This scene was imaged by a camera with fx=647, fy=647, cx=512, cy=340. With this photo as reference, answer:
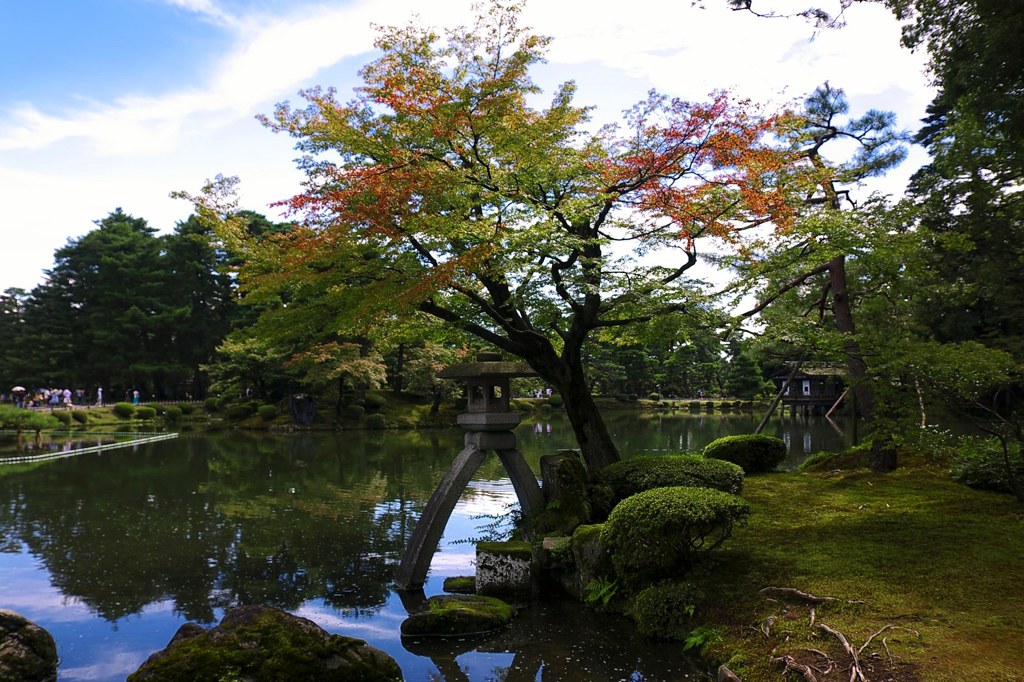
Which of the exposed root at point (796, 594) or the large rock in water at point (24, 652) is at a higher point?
the exposed root at point (796, 594)

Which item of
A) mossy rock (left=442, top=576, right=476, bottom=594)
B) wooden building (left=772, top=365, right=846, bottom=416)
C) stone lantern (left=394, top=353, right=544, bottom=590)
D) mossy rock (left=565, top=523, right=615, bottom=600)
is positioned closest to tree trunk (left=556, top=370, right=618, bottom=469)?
stone lantern (left=394, top=353, right=544, bottom=590)

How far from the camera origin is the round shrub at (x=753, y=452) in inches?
450

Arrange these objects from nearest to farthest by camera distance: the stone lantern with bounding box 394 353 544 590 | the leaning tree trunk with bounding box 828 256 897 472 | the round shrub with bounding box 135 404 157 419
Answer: the stone lantern with bounding box 394 353 544 590
the leaning tree trunk with bounding box 828 256 897 472
the round shrub with bounding box 135 404 157 419

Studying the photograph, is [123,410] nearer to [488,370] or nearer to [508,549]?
[488,370]

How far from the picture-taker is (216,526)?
10781 millimetres

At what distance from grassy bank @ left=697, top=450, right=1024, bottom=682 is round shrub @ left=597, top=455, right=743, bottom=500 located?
1.88ft

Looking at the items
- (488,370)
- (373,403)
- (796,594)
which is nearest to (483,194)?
(488,370)

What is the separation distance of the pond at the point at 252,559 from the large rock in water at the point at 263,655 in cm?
65

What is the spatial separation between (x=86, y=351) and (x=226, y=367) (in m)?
13.8

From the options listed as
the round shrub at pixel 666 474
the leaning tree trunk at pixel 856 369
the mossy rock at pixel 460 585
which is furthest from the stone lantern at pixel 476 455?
the leaning tree trunk at pixel 856 369

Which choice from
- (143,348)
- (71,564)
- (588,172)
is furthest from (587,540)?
(143,348)

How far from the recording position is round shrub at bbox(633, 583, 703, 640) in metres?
5.66

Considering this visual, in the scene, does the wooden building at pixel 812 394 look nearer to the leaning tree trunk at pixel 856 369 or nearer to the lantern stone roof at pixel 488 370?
the leaning tree trunk at pixel 856 369

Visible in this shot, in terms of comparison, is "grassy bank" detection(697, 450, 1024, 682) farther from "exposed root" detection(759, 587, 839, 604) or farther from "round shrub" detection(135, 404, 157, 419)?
"round shrub" detection(135, 404, 157, 419)
